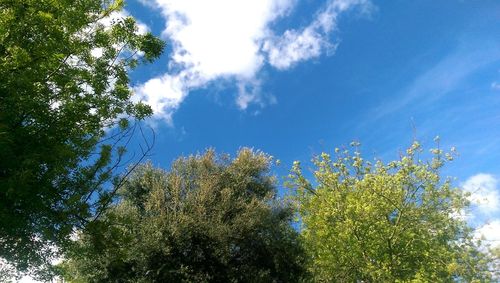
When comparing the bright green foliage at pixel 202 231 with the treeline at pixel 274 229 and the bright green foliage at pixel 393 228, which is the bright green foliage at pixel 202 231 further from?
the bright green foliage at pixel 393 228

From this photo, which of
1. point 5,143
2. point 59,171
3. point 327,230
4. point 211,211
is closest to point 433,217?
point 327,230

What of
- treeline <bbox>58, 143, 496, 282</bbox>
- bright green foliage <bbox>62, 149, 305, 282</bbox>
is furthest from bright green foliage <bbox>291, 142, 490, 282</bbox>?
bright green foliage <bbox>62, 149, 305, 282</bbox>

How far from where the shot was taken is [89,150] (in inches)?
475

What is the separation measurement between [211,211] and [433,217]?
15.5m

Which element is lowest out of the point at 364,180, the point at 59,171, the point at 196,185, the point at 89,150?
the point at 59,171

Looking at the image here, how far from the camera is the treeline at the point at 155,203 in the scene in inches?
389

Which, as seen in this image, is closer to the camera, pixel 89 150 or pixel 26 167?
pixel 26 167

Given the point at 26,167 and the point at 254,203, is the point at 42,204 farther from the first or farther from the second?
the point at 254,203

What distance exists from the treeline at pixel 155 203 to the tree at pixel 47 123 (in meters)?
0.04

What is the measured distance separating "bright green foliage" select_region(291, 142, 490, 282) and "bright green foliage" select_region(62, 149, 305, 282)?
22.5 feet

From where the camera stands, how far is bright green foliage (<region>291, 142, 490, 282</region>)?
19.2 m

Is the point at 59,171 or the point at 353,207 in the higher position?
the point at 353,207

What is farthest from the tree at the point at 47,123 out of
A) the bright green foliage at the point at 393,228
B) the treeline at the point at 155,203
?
the bright green foliage at the point at 393,228

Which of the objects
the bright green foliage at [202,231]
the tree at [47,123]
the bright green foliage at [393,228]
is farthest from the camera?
the bright green foliage at [202,231]
